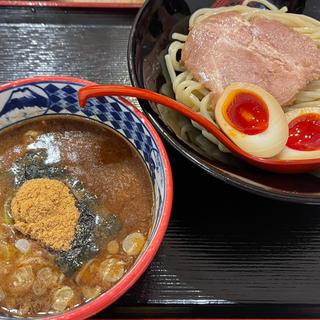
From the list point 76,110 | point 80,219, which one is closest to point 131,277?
point 80,219

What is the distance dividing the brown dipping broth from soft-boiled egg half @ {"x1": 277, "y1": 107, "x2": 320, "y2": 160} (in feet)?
1.63


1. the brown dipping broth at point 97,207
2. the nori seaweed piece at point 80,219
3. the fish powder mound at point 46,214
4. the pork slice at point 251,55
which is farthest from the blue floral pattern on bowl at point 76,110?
the pork slice at point 251,55

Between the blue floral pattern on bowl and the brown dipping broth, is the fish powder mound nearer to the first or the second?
the brown dipping broth

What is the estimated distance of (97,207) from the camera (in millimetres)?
1328

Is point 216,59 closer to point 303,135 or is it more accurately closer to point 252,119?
point 252,119

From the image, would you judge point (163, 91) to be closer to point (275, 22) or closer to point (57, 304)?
point (275, 22)

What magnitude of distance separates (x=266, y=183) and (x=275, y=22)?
0.72 meters

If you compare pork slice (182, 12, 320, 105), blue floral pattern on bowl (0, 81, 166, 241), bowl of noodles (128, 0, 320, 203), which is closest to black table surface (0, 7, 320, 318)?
bowl of noodles (128, 0, 320, 203)

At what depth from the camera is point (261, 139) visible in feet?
4.76

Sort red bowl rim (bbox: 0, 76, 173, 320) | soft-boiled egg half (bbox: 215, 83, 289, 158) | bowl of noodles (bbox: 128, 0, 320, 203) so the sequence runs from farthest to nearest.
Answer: bowl of noodles (bbox: 128, 0, 320, 203) → soft-boiled egg half (bbox: 215, 83, 289, 158) → red bowl rim (bbox: 0, 76, 173, 320)

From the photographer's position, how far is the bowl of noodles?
1557mm

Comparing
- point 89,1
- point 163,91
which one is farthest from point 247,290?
point 89,1

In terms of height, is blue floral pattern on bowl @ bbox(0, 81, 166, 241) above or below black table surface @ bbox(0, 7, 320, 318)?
above

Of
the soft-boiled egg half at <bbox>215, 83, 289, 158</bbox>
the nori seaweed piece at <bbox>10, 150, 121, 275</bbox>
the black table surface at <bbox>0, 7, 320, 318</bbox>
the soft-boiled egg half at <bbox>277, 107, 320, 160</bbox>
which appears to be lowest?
the black table surface at <bbox>0, 7, 320, 318</bbox>
